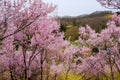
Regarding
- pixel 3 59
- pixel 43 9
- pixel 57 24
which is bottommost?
pixel 3 59

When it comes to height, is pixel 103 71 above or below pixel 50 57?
below

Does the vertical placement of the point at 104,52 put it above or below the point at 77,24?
above

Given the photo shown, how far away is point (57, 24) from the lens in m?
12.2

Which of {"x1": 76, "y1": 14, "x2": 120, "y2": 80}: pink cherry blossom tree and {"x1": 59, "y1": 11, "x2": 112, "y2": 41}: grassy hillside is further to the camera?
{"x1": 59, "y1": 11, "x2": 112, "y2": 41}: grassy hillside

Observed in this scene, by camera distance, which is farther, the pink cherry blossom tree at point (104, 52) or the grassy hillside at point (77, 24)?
the grassy hillside at point (77, 24)

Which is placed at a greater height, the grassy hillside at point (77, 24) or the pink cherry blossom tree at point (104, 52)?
the pink cherry blossom tree at point (104, 52)

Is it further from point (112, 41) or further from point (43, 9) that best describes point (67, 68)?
point (43, 9)

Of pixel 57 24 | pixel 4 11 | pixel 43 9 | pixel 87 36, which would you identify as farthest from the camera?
pixel 87 36

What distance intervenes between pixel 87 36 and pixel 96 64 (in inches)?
93.8

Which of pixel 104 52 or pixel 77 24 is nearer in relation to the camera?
pixel 104 52

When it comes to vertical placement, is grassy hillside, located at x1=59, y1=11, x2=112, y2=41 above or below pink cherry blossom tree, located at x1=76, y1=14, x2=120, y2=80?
below

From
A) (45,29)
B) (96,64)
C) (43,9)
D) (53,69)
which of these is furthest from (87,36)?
(43,9)

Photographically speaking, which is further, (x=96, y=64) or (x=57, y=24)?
(x=96, y=64)

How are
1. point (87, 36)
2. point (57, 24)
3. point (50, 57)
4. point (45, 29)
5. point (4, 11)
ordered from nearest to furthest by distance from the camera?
point (4, 11) < point (45, 29) < point (57, 24) < point (50, 57) < point (87, 36)
